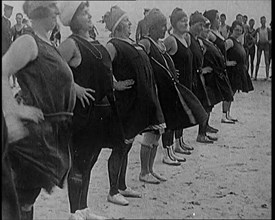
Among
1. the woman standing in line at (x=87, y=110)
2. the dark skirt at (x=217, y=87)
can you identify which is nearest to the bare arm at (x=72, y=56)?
the woman standing in line at (x=87, y=110)

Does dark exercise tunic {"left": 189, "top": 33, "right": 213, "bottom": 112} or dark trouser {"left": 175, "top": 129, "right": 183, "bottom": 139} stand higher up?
dark exercise tunic {"left": 189, "top": 33, "right": 213, "bottom": 112}

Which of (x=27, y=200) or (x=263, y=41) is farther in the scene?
(x=263, y=41)

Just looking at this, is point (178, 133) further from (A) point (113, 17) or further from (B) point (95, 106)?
(A) point (113, 17)

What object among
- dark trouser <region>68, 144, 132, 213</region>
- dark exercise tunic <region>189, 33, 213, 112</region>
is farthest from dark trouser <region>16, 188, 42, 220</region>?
dark exercise tunic <region>189, 33, 213, 112</region>

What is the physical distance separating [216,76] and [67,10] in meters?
0.68

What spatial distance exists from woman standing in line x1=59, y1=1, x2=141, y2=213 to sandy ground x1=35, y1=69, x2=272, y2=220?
39 mm

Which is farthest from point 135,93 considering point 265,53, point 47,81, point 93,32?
point 265,53

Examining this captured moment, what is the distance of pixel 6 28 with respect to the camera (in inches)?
60.2

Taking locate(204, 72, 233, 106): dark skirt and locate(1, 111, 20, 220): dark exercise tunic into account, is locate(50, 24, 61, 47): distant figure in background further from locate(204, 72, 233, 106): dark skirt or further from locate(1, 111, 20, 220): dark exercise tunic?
locate(204, 72, 233, 106): dark skirt

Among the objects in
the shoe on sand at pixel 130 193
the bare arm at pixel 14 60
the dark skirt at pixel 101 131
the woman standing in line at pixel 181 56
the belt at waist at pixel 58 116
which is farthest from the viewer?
the woman standing in line at pixel 181 56

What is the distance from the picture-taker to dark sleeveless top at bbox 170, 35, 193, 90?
2.03 meters

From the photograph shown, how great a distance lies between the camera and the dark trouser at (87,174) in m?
1.74

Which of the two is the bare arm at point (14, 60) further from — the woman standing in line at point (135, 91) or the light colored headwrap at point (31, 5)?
the woman standing in line at point (135, 91)

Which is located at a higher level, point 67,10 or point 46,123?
point 67,10
